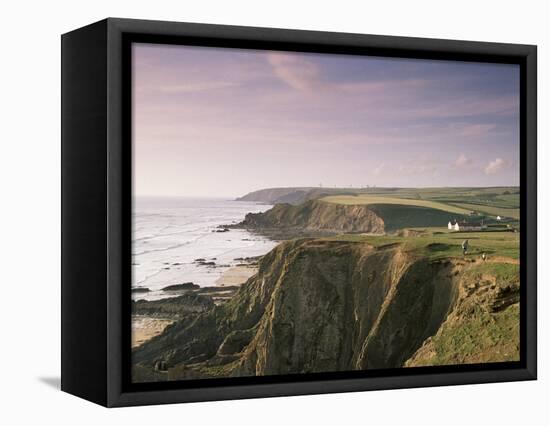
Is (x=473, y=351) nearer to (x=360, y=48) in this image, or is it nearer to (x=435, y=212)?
(x=435, y=212)

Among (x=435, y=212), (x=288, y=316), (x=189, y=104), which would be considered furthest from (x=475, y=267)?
(x=189, y=104)

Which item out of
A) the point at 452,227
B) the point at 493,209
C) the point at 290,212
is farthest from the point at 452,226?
the point at 290,212

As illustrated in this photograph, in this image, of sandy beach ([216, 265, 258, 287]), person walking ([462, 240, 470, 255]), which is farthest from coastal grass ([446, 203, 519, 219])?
sandy beach ([216, 265, 258, 287])

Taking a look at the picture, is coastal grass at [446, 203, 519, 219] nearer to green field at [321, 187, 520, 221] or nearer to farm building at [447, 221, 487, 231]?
green field at [321, 187, 520, 221]

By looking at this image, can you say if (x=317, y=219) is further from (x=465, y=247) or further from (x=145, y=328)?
(x=145, y=328)

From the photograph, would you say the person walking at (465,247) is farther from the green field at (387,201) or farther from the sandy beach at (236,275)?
the sandy beach at (236,275)

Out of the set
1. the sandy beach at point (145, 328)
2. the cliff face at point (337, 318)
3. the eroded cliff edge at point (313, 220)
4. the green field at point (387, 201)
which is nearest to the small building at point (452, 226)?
the green field at point (387, 201)
